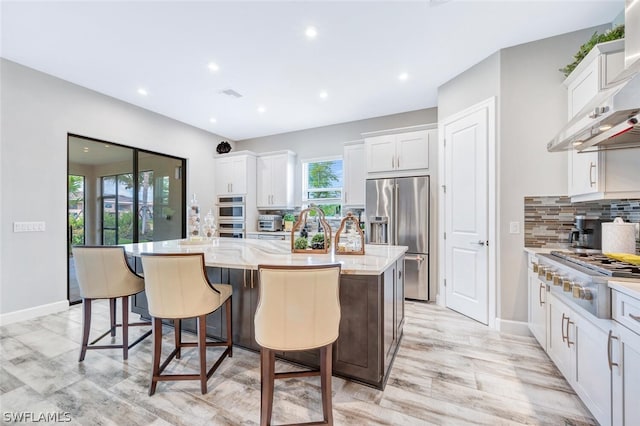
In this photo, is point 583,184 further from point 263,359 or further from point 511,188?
point 263,359

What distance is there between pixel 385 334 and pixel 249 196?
14.0 ft

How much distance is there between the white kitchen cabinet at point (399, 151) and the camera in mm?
3963

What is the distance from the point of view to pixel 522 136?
281 cm

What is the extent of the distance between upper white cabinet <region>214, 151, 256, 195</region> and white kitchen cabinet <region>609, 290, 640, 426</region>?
523 centimetres

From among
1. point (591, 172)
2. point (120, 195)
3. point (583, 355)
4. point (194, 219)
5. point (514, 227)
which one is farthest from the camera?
point (120, 195)

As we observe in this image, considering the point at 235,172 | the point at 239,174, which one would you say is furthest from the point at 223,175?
the point at 239,174

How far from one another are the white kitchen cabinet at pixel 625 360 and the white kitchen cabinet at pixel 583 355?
2.3 inches

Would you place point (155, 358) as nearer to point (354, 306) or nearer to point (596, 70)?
point (354, 306)

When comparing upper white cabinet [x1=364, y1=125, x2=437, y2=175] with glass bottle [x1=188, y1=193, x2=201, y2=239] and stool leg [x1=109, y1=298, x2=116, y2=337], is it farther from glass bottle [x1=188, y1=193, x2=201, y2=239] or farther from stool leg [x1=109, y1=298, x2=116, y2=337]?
stool leg [x1=109, y1=298, x2=116, y2=337]

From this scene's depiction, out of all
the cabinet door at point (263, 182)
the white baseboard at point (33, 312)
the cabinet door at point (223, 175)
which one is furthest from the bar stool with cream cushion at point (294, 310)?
the cabinet door at point (223, 175)

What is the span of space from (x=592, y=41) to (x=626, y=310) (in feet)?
7.27

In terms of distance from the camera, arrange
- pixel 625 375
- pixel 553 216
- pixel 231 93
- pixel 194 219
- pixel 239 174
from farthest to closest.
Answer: pixel 239 174 < pixel 231 93 < pixel 194 219 < pixel 553 216 < pixel 625 375

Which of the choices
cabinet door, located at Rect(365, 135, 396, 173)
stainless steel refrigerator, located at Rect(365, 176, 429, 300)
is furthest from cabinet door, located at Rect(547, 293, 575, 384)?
cabinet door, located at Rect(365, 135, 396, 173)

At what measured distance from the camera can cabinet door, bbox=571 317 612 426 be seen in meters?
1.42
